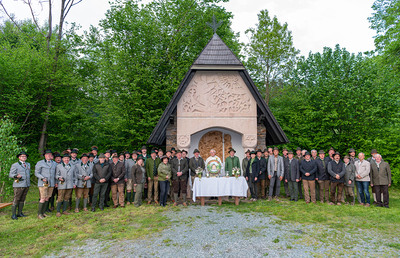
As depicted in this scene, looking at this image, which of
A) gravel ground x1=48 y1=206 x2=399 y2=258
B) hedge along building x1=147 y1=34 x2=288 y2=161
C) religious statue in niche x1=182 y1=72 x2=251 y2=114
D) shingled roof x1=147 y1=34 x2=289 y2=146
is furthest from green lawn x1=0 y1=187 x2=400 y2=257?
religious statue in niche x1=182 y1=72 x2=251 y2=114

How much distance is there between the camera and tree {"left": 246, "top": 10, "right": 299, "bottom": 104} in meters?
20.1

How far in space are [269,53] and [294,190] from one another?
13.9 m

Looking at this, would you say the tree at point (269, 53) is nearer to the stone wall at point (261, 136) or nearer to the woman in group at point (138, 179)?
the stone wall at point (261, 136)

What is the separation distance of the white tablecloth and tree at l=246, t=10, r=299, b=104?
13654 millimetres

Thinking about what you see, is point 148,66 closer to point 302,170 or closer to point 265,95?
point 265,95

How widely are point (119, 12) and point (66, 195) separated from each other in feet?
45.0

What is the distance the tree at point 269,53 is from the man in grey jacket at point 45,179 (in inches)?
648

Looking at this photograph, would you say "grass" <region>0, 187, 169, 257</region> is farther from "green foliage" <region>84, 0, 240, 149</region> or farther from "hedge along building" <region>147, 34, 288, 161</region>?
"green foliage" <region>84, 0, 240, 149</region>

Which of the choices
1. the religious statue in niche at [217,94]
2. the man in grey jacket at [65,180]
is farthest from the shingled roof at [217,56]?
the man in grey jacket at [65,180]

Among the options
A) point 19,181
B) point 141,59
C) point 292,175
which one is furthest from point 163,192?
point 141,59

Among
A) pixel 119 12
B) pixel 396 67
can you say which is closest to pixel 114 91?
pixel 119 12

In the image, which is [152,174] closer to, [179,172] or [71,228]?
[179,172]

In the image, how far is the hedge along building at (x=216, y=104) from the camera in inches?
392

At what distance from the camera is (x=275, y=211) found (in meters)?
7.54
